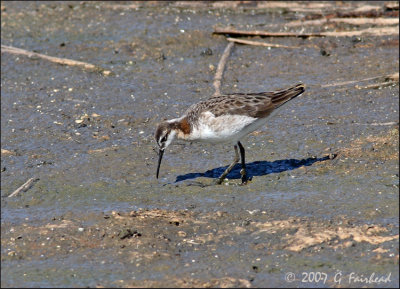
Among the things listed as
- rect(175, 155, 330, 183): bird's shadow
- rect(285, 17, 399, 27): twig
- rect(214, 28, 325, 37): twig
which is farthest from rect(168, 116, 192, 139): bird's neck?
rect(285, 17, 399, 27): twig

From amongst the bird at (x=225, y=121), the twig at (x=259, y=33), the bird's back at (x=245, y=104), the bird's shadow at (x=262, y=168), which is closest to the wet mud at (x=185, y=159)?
the bird's shadow at (x=262, y=168)

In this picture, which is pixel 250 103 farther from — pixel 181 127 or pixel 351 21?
pixel 351 21

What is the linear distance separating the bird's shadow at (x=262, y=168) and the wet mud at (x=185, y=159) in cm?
4

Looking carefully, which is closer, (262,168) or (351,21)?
(262,168)

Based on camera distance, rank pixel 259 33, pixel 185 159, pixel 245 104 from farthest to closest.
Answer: pixel 259 33
pixel 185 159
pixel 245 104

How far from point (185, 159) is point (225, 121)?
1.35m

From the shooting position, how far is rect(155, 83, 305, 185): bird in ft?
31.0

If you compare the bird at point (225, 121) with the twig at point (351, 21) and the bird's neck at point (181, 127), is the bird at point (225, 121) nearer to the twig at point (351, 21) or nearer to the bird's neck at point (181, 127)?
the bird's neck at point (181, 127)

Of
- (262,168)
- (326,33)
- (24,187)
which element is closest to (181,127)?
(262,168)

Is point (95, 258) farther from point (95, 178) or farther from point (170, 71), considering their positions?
point (170, 71)

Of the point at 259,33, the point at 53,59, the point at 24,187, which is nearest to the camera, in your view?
the point at 24,187

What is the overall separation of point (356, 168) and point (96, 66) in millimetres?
6121

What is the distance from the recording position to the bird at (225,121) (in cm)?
945

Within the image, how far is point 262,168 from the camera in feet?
33.2
